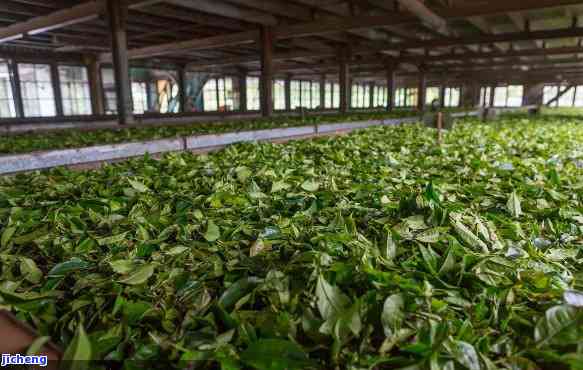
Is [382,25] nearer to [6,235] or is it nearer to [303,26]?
[303,26]

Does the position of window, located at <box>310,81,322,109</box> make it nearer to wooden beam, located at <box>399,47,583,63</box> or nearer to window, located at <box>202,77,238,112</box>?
window, located at <box>202,77,238,112</box>

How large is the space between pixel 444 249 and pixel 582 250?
0.58 m

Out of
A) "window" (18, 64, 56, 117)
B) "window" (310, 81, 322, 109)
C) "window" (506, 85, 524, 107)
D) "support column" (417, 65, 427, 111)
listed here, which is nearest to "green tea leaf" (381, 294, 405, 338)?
"support column" (417, 65, 427, 111)

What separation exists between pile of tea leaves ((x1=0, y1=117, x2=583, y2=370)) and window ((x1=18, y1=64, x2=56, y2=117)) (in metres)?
18.7

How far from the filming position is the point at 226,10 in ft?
25.8

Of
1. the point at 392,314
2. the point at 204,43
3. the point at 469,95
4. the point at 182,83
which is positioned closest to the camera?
the point at 392,314

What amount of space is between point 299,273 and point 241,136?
14.1 feet

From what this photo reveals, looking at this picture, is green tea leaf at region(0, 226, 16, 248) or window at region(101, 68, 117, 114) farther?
window at region(101, 68, 117, 114)

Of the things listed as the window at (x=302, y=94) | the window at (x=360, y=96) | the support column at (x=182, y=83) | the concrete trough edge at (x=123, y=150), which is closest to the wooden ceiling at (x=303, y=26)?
the concrete trough edge at (x=123, y=150)

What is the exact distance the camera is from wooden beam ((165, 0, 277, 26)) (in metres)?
7.15

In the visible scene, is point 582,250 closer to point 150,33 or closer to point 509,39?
point 509,39

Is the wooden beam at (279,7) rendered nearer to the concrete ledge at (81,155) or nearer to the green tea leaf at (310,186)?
the concrete ledge at (81,155)

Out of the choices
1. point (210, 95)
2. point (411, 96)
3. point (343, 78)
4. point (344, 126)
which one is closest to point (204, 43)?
point (343, 78)

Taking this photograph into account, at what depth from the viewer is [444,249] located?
1.33m
